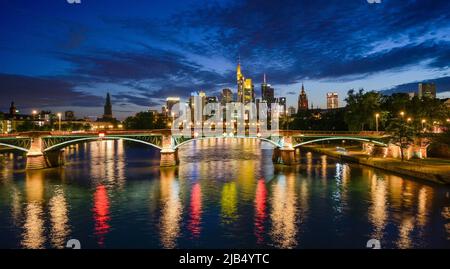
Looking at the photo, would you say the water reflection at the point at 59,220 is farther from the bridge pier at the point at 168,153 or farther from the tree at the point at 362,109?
the tree at the point at 362,109

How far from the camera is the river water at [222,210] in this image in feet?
102

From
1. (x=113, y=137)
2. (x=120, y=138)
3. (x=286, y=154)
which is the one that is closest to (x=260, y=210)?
(x=286, y=154)

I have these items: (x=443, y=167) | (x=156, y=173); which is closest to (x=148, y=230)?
(x=156, y=173)

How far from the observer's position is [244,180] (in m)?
58.6

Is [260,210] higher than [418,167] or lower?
lower

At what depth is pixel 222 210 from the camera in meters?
40.4

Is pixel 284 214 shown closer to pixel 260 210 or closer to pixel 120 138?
pixel 260 210

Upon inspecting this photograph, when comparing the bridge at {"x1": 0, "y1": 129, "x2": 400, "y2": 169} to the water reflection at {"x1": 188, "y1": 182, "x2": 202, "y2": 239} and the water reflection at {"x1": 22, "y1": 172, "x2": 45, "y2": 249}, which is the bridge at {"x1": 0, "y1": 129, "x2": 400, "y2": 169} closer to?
the water reflection at {"x1": 22, "y1": 172, "x2": 45, "y2": 249}

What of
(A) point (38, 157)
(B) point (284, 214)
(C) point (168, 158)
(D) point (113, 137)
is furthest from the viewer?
(D) point (113, 137)

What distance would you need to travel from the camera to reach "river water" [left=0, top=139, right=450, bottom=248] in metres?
31.2

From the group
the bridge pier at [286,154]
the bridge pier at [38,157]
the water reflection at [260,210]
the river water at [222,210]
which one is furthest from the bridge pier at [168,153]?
the water reflection at [260,210]

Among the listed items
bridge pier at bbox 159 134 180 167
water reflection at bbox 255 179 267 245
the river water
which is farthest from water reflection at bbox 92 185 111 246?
bridge pier at bbox 159 134 180 167
